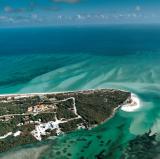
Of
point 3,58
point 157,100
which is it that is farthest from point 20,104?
point 3,58

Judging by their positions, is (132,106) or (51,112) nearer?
(51,112)

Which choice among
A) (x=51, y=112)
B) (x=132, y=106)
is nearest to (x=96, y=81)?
(x=132, y=106)

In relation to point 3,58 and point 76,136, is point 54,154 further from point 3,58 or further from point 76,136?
point 3,58

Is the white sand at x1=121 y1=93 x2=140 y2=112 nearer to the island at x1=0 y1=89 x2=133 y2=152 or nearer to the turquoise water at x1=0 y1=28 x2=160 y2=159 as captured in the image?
the island at x1=0 y1=89 x2=133 y2=152

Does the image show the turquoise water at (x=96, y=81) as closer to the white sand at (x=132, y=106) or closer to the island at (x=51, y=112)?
the white sand at (x=132, y=106)

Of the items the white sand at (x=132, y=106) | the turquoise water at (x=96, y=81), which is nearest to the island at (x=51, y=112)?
the white sand at (x=132, y=106)

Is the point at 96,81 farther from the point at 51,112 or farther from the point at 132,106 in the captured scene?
the point at 51,112
